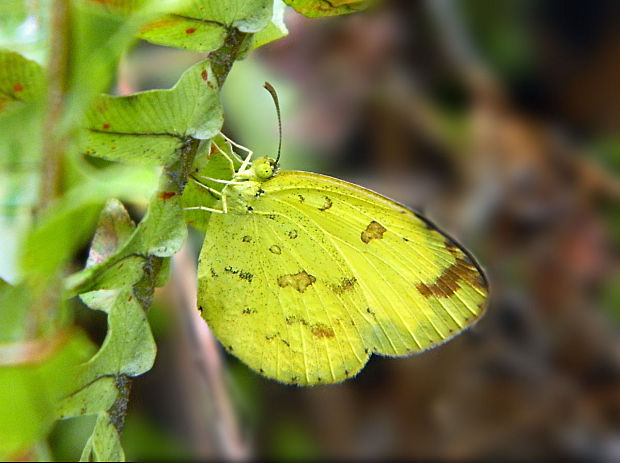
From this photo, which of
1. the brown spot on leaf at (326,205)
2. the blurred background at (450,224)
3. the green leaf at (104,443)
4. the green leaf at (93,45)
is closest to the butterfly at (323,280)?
the brown spot on leaf at (326,205)

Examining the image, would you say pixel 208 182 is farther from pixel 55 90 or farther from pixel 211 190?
pixel 55 90

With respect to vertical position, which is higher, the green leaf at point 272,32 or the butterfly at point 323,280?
the green leaf at point 272,32

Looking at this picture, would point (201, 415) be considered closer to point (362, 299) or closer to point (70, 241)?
point (362, 299)

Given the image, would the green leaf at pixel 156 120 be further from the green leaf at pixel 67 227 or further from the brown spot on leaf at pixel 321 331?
the brown spot on leaf at pixel 321 331

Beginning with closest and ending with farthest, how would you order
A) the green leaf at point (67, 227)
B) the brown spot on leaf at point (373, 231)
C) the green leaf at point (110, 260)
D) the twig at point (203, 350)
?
the green leaf at point (67, 227) < the green leaf at point (110, 260) < the brown spot on leaf at point (373, 231) < the twig at point (203, 350)

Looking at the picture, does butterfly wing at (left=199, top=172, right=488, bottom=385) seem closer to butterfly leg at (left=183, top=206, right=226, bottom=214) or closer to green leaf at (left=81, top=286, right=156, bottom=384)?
butterfly leg at (left=183, top=206, right=226, bottom=214)

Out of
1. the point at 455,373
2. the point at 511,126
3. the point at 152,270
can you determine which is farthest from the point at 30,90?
the point at 511,126

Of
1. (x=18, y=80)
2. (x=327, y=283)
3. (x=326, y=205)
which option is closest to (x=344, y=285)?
(x=327, y=283)
